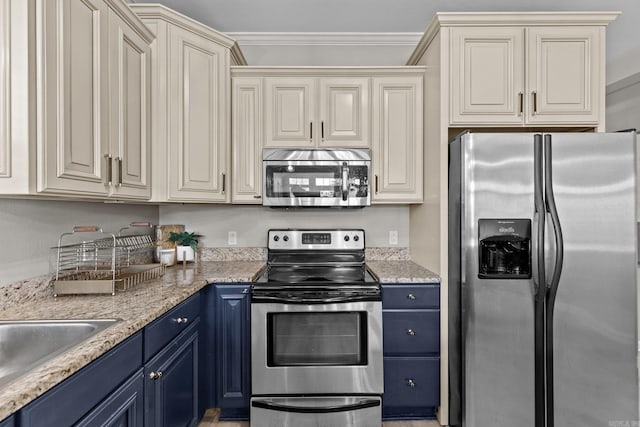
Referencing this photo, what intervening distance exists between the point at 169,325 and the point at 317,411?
1.00 meters

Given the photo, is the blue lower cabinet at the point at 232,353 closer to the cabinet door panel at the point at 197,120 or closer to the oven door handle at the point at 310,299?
the oven door handle at the point at 310,299

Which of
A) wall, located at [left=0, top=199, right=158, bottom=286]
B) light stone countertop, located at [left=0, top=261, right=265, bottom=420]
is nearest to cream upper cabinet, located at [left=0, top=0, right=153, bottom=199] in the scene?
wall, located at [left=0, top=199, right=158, bottom=286]

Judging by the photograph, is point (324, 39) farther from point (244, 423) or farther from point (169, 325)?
point (244, 423)

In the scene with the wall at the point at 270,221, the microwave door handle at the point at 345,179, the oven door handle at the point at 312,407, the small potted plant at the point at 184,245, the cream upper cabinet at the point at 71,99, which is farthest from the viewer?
the wall at the point at 270,221

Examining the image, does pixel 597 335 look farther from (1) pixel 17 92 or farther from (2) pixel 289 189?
(1) pixel 17 92

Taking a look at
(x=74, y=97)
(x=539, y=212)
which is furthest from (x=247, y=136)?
(x=539, y=212)

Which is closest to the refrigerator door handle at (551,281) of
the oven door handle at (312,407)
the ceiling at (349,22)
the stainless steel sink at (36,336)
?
the oven door handle at (312,407)

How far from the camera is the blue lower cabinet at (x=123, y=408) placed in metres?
1.05

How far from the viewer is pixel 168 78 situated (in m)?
2.11

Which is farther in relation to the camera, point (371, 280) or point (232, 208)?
point (232, 208)

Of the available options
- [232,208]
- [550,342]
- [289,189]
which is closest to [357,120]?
[289,189]

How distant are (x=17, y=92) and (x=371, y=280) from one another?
5.92ft

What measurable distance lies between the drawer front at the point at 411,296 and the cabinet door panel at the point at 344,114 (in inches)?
38.6

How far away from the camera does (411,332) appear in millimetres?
2119
